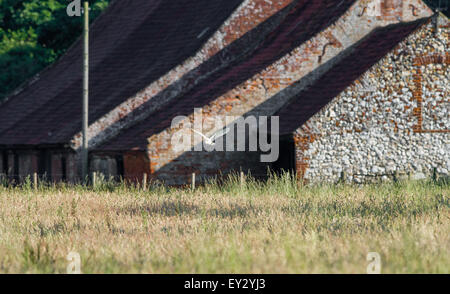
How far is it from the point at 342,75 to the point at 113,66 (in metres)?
10.9

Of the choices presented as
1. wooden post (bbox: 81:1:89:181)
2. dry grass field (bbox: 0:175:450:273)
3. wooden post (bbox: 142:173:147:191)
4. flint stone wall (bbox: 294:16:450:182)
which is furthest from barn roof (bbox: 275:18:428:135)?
wooden post (bbox: 81:1:89:181)

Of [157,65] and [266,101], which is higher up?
[157,65]

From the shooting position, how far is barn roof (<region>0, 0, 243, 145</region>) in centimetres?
3100

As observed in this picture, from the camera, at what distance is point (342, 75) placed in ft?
89.7

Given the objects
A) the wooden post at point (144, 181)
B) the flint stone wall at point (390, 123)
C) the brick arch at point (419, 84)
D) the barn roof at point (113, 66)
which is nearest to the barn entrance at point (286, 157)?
the flint stone wall at point (390, 123)

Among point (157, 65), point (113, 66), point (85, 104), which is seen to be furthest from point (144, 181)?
point (113, 66)

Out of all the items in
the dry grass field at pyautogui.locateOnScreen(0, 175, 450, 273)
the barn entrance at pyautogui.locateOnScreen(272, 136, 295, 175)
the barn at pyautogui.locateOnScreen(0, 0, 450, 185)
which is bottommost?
the dry grass field at pyautogui.locateOnScreen(0, 175, 450, 273)

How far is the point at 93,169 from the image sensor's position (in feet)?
94.8

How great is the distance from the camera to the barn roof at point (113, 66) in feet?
102

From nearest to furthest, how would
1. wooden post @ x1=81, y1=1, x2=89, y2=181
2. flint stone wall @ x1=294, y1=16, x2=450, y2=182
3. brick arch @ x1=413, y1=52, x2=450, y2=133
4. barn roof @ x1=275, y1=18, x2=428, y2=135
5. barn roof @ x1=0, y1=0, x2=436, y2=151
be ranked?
flint stone wall @ x1=294, y1=16, x2=450, y2=182 < barn roof @ x1=275, y1=18, x2=428, y2=135 < brick arch @ x1=413, y1=52, x2=450, y2=133 < wooden post @ x1=81, y1=1, x2=89, y2=181 < barn roof @ x1=0, y1=0, x2=436, y2=151

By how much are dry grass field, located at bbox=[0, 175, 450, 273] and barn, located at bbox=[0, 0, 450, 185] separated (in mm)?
4652

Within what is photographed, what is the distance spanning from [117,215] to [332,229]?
190 inches

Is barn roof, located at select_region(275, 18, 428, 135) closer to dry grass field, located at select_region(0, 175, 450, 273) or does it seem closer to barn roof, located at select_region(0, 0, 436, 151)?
barn roof, located at select_region(0, 0, 436, 151)

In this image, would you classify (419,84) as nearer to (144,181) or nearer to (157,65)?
(144,181)
